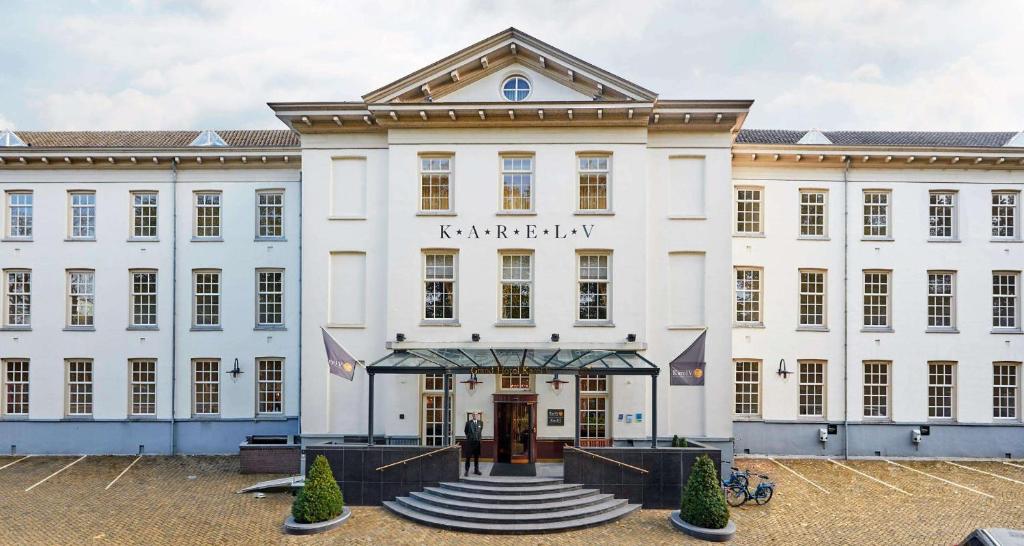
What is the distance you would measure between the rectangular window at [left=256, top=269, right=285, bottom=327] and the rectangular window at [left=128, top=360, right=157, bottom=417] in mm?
4557

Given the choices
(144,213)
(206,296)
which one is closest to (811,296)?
(206,296)

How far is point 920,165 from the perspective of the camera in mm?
21734

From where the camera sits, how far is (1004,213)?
22.0 metres

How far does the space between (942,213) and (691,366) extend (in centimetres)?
1378

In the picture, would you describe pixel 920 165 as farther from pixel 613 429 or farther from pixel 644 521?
pixel 644 521

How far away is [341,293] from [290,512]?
6.92 metres

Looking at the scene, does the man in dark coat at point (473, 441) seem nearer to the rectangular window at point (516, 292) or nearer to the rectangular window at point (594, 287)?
the rectangular window at point (516, 292)

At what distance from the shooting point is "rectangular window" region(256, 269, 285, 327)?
2225cm

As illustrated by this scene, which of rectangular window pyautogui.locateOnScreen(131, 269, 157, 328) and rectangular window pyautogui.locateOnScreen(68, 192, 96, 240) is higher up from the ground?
rectangular window pyautogui.locateOnScreen(68, 192, 96, 240)

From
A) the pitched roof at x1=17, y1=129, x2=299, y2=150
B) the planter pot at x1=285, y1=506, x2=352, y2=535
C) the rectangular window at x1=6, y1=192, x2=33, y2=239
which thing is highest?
the pitched roof at x1=17, y1=129, x2=299, y2=150

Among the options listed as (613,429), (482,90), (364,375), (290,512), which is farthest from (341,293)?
(613,429)

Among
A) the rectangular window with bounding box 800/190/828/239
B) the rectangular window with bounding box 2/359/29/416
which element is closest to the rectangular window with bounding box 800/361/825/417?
the rectangular window with bounding box 800/190/828/239

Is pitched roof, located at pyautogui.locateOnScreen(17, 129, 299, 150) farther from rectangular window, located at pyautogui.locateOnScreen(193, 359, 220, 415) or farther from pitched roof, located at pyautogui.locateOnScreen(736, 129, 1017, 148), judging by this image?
pitched roof, located at pyautogui.locateOnScreen(736, 129, 1017, 148)

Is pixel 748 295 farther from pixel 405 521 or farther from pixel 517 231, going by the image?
pixel 405 521
